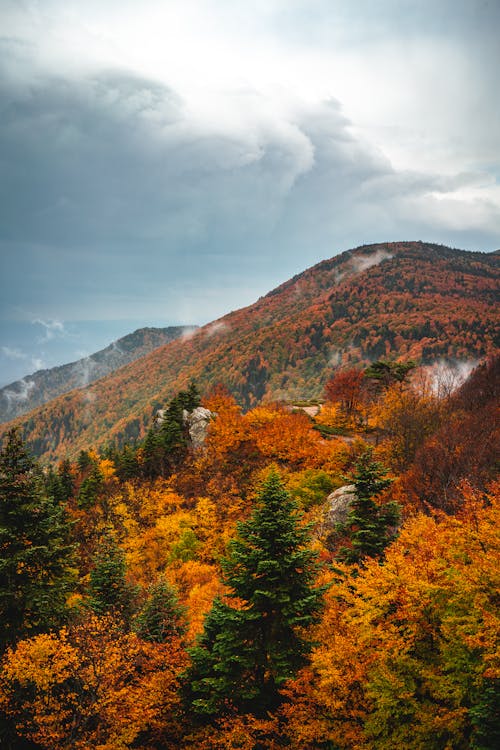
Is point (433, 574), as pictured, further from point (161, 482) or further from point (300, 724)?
point (161, 482)

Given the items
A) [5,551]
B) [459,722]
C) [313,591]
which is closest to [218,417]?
[5,551]

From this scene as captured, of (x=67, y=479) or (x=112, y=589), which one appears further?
(x=67, y=479)

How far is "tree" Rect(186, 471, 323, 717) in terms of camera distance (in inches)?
554

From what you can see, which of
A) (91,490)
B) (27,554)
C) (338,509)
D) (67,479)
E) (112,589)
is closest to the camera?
(27,554)

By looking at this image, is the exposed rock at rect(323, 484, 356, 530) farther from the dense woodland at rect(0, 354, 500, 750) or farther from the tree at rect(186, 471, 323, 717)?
the tree at rect(186, 471, 323, 717)

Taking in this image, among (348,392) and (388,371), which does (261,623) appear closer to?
(348,392)

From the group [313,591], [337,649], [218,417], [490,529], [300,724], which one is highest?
[218,417]

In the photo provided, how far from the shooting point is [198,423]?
197ft

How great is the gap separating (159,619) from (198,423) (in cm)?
4055

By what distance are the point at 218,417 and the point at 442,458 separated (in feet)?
109

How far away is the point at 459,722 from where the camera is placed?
11.2m

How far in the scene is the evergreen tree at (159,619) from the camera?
64.2ft

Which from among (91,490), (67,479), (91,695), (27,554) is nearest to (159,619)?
(91,695)

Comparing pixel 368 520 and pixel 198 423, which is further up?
pixel 198 423
